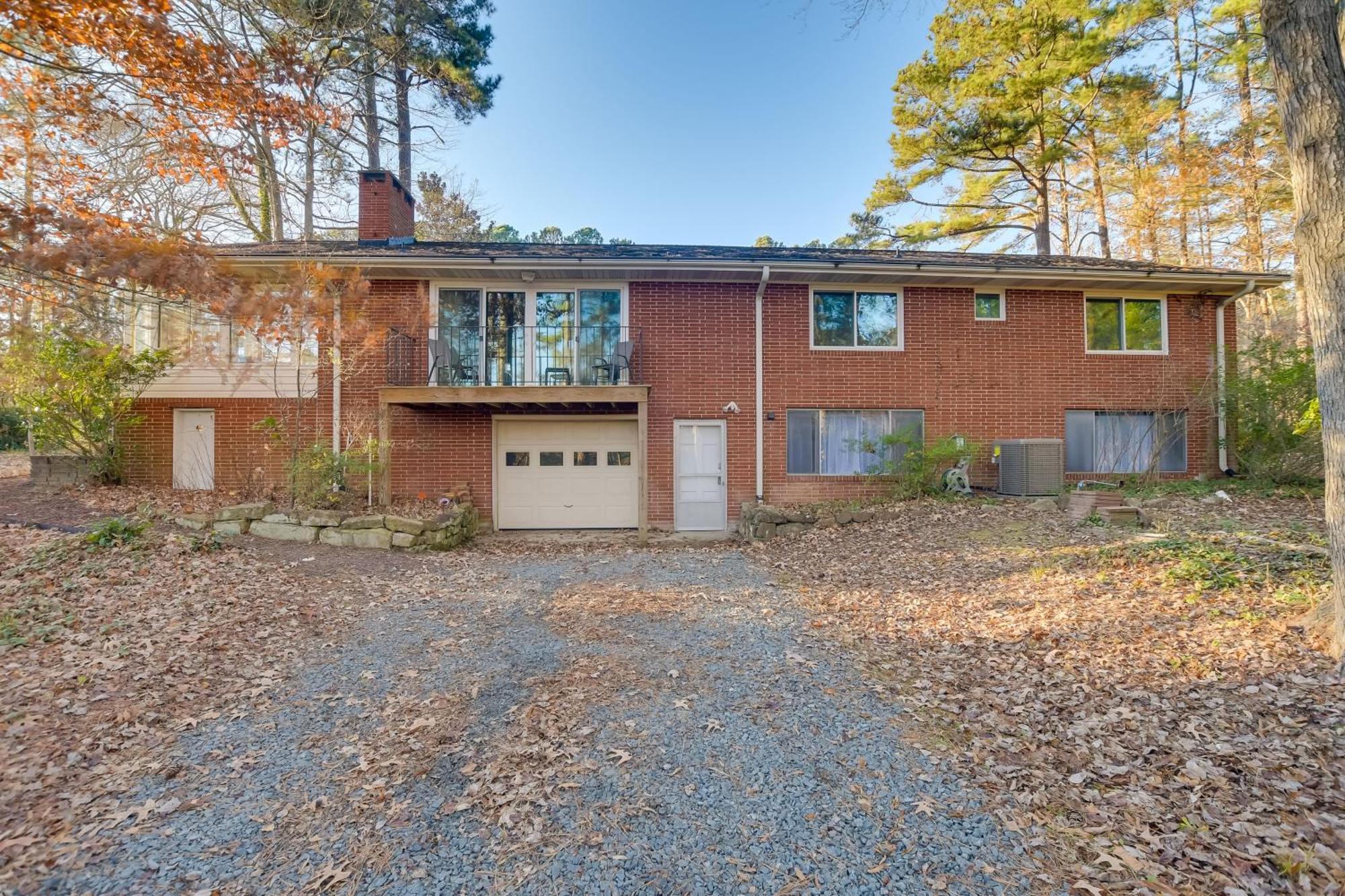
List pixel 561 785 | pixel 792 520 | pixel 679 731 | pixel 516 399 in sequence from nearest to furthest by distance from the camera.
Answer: pixel 561 785 < pixel 679 731 < pixel 516 399 < pixel 792 520

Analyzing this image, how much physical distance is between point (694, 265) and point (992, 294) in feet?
19.1

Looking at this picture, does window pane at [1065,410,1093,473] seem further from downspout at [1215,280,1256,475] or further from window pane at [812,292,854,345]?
window pane at [812,292,854,345]

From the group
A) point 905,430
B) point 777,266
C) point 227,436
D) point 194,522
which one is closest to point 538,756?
point 194,522

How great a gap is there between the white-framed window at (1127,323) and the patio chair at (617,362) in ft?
29.0

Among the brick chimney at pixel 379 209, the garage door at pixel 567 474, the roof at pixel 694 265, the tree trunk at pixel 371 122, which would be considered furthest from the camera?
the tree trunk at pixel 371 122

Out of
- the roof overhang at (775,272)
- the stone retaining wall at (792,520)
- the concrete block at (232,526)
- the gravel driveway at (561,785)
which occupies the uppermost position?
the roof overhang at (775,272)

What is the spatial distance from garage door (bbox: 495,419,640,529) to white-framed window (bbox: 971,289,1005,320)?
6.89 m

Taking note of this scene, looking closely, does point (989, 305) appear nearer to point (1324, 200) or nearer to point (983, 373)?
point (983, 373)

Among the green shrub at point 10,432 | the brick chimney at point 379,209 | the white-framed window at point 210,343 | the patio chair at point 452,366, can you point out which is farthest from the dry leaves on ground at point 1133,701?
the green shrub at point 10,432

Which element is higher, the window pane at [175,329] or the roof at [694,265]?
the roof at [694,265]

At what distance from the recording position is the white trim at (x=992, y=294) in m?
10.5

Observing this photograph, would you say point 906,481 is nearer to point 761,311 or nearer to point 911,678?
point 761,311

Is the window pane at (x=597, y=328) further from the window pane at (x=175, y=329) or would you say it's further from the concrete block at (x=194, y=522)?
the concrete block at (x=194, y=522)

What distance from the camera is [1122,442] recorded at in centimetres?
1050
